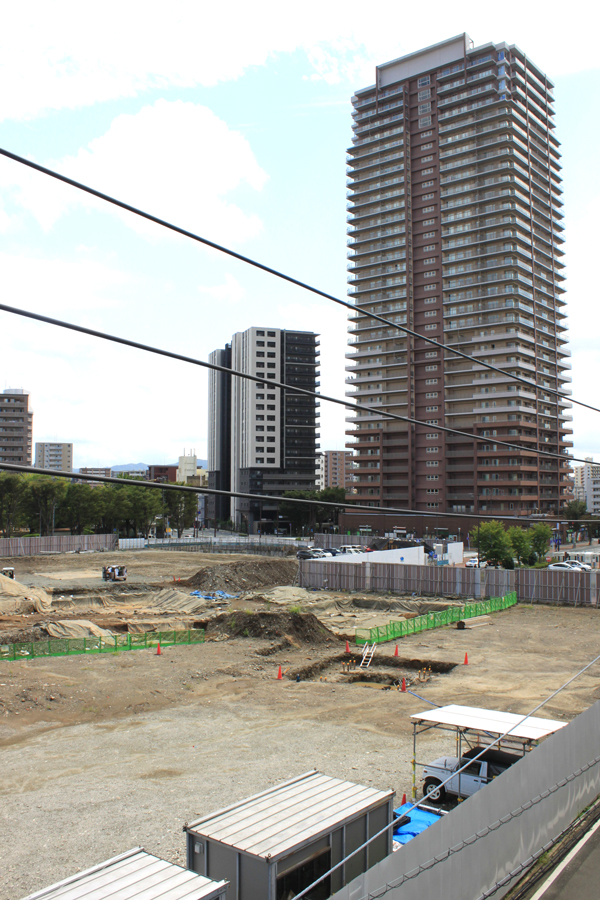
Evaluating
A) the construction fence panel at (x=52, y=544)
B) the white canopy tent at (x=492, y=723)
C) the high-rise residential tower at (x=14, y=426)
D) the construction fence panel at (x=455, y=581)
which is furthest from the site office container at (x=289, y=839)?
the high-rise residential tower at (x=14, y=426)

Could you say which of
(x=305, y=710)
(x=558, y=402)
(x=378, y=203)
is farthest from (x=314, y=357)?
(x=305, y=710)

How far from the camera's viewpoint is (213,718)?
23.3m

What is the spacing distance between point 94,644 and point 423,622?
69.8 ft

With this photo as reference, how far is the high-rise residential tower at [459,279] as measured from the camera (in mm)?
124500

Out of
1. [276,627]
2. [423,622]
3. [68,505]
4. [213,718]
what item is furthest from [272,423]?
[213,718]

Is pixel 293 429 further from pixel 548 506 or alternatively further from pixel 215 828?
pixel 215 828

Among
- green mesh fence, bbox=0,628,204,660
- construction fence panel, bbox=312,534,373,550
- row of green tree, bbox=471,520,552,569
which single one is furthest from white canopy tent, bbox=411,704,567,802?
construction fence panel, bbox=312,534,373,550

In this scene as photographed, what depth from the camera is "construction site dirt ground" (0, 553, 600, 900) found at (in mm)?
14859

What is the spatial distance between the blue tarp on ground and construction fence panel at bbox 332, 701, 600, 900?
Answer: 2333mm

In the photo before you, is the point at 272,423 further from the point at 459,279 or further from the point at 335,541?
the point at 335,541

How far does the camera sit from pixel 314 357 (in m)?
196

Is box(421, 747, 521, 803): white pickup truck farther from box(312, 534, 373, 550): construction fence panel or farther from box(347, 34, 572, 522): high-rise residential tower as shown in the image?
box(347, 34, 572, 522): high-rise residential tower

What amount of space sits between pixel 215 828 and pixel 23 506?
117902 mm

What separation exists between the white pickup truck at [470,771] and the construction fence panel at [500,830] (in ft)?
5.16
